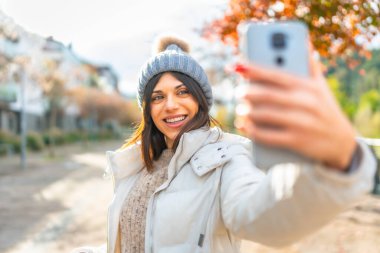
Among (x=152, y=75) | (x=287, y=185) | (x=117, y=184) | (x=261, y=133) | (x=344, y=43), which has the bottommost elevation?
(x=117, y=184)

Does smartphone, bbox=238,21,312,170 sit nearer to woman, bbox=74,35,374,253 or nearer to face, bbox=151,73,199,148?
woman, bbox=74,35,374,253

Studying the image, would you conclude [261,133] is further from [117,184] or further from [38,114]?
[38,114]

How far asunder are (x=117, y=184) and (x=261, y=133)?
4.60 ft

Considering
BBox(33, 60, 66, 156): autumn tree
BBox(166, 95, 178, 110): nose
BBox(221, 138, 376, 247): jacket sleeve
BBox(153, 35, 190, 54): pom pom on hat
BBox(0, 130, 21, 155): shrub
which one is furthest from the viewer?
BBox(33, 60, 66, 156): autumn tree

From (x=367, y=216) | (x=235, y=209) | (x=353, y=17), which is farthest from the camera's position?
(x=367, y=216)

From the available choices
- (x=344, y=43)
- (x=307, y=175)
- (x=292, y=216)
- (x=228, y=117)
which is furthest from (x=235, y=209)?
(x=228, y=117)

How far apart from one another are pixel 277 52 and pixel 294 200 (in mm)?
318

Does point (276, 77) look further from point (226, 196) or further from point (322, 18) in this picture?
point (322, 18)

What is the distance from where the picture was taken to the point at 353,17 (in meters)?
5.16

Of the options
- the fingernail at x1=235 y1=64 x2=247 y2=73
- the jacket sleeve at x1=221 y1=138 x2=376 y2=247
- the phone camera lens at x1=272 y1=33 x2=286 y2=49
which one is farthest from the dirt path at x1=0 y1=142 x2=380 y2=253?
the phone camera lens at x1=272 y1=33 x2=286 y2=49

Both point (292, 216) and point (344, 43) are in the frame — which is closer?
point (292, 216)

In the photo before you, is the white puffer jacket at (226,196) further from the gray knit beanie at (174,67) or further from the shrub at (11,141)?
the shrub at (11,141)

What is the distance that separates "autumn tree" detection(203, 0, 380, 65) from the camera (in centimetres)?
493

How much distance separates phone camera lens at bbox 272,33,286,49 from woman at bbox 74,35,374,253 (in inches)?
2.4
